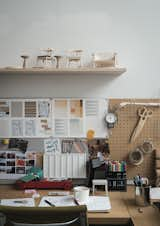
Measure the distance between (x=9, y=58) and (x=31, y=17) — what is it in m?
0.36

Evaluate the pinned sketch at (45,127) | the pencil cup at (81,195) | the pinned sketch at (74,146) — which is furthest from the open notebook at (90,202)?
the pinned sketch at (45,127)

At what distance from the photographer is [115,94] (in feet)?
7.61

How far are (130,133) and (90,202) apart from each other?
2.27 ft

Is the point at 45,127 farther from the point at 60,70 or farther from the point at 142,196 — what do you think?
the point at 142,196

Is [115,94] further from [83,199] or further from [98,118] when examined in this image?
[83,199]

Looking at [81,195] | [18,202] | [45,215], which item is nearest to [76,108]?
[81,195]

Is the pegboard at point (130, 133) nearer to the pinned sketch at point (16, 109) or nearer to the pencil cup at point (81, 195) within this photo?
the pencil cup at point (81, 195)

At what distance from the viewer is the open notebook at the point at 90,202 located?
5.66 ft

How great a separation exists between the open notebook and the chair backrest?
0.30 m

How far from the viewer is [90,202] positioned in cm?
183

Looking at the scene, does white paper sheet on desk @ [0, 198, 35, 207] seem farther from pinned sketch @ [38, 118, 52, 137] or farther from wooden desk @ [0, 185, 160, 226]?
pinned sketch @ [38, 118, 52, 137]

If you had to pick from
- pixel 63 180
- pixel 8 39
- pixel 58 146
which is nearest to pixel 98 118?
pixel 58 146

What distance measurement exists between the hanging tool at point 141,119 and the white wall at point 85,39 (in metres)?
0.12

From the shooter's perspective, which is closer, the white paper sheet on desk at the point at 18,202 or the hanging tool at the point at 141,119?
the white paper sheet on desk at the point at 18,202
